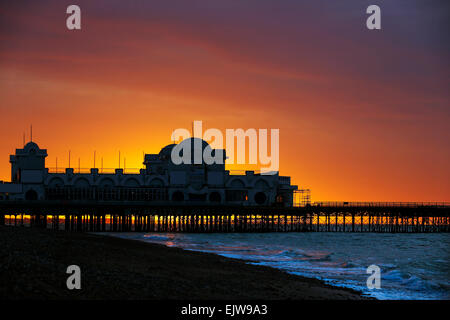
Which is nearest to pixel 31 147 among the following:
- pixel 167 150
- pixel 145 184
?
pixel 145 184

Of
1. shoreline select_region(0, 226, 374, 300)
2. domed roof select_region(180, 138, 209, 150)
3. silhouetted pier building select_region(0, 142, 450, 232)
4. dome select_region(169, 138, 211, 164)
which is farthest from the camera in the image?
domed roof select_region(180, 138, 209, 150)

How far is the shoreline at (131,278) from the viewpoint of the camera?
18.3m

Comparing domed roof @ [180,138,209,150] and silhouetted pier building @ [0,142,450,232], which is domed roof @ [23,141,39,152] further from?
domed roof @ [180,138,209,150]

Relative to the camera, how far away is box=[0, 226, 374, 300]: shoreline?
18.3 m

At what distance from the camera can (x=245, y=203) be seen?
9862 cm

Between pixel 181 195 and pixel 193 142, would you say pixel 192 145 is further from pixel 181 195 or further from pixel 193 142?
pixel 181 195

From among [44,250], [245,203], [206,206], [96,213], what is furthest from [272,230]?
[44,250]

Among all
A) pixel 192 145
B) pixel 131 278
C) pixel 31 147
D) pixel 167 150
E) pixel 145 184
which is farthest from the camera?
pixel 167 150

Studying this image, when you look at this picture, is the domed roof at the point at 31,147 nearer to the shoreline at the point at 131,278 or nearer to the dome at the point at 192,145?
the dome at the point at 192,145

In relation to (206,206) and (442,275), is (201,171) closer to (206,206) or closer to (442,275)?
(206,206)

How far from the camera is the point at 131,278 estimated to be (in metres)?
22.0

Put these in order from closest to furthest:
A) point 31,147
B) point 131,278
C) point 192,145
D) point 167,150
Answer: point 131,278
point 31,147
point 192,145
point 167,150

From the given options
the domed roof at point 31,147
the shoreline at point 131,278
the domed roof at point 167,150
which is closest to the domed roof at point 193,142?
the domed roof at point 167,150

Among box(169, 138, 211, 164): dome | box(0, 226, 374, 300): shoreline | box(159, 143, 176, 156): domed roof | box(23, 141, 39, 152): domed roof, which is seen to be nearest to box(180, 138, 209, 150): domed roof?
box(169, 138, 211, 164): dome
